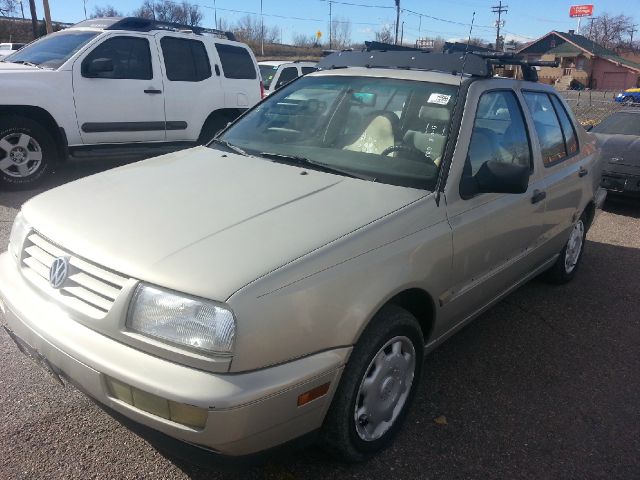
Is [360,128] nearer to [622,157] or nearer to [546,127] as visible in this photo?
[546,127]

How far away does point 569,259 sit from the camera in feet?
15.9

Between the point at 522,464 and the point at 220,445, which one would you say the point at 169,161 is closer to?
the point at 220,445

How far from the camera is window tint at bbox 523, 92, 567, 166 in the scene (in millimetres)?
3839

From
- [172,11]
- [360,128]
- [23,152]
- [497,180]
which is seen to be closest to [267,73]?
[23,152]

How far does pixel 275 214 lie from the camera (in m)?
2.41

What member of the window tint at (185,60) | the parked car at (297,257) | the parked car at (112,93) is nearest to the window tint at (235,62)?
the parked car at (112,93)

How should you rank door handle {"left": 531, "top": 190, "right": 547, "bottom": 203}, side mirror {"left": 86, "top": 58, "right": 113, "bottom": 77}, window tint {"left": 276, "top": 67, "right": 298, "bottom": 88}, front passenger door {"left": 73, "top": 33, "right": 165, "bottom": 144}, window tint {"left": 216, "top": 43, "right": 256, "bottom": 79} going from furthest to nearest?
window tint {"left": 276, "top": 67, "right": 298, "bottom": 88} → window tint {"left": 216, "top": 43, "right": 256, "bottom": 79} → front passenger door {"left": 73, "top": 33, "right": 165, "bottom": 144} → side mirror {"left": 86, "top": 58, "right": 113, "bottom": 77} → door handle {"left": 531, "top": 190, "right": 547, "bottom": 203}

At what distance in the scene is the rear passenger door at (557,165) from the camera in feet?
12.6

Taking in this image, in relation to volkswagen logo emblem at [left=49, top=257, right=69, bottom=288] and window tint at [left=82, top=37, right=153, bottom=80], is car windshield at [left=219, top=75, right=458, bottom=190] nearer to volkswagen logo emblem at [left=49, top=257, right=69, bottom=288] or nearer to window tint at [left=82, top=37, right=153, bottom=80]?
volkswagen logo emblem at [left=49, top=257, right=69, bottom=288]

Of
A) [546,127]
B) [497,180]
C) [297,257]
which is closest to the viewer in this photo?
[297,257]

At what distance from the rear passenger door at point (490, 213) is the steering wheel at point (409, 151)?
170 millimetres

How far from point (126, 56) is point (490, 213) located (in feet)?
20.3

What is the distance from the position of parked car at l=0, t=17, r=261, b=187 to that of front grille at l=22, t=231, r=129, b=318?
5.03m

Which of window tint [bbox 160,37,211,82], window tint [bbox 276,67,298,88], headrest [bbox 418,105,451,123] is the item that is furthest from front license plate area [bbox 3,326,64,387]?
window tint [bbox 276,67,298,88]
